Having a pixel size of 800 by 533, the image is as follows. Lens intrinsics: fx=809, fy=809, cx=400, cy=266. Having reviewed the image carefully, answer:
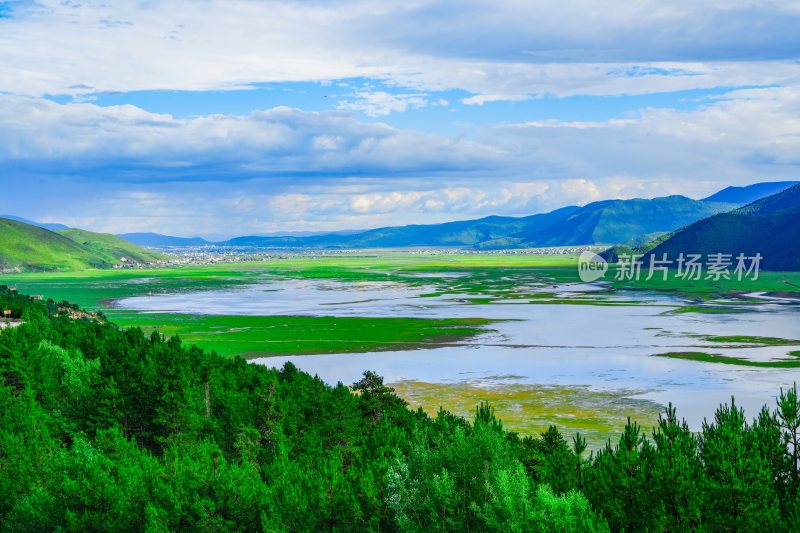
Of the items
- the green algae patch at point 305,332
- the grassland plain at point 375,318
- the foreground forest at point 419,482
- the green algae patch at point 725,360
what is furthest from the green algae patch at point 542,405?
the grassland plain at point 375,318

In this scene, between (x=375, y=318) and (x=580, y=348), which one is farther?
(x=375, y=318)

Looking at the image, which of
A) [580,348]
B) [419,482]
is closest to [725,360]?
[580,348]

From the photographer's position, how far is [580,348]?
78.2 metres

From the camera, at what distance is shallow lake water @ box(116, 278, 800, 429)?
59094mm

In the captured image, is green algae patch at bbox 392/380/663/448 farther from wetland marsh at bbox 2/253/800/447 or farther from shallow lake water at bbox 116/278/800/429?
shallow lake water at bbox 116/278/800/429

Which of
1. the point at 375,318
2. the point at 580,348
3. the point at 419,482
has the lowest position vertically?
the point at 580,348

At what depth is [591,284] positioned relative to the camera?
173 metres

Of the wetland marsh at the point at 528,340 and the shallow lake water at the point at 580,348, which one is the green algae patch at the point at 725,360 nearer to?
the wetland marsh at the point at 528,340

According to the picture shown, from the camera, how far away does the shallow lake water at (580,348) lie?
59094mm

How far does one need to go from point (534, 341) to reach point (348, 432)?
51.8m

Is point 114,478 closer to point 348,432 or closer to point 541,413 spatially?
Answer: point 348,432

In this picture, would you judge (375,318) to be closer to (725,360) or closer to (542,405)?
(725,360)

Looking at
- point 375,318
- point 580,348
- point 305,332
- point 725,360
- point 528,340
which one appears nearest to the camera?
point 725,360

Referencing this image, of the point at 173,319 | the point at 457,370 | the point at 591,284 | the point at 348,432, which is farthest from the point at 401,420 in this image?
the point at 591,284
